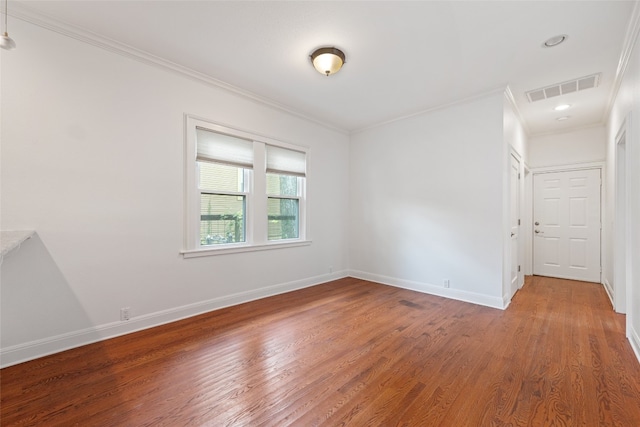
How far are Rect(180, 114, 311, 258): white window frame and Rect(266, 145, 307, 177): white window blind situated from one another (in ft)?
0.22

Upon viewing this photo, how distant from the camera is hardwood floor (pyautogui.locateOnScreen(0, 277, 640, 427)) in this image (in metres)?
1.70

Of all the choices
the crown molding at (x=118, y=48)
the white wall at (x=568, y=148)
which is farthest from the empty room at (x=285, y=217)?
the white wall at (x=568, y=148)

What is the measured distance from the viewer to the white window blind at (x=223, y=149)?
11.1 ft

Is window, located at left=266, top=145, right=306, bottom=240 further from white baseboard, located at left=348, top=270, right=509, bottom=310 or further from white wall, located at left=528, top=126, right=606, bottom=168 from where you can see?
white wall, located at left=528, top=126, right=606, bottom=168

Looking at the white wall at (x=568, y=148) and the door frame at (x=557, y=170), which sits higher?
the white wall at (x=568, y=148)

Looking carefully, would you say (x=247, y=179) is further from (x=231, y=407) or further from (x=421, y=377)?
(x=421, y=377)

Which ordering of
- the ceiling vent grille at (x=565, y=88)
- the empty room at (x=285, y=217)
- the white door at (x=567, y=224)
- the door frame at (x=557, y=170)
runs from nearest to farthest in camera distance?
the empty room at (x=285, y=217)
the ceiling vent grille at (x=565, y=88)
the door frame at (x=557, y=170)
the white door at (x=567, y=224)

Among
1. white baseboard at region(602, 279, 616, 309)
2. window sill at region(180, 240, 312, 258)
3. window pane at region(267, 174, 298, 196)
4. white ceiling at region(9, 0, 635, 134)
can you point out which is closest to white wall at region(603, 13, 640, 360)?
white ceiling at region(9, 0, 635, 134)

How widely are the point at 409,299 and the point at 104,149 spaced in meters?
4.09

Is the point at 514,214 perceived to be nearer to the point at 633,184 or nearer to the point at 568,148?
the point at 633,184

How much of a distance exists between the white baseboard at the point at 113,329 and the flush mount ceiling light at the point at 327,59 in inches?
116

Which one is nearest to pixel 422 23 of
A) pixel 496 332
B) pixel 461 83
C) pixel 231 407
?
pixel 461 83

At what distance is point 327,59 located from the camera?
9.18 ft

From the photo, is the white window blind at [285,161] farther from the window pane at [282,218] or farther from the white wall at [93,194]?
the white wall at [93,194]
